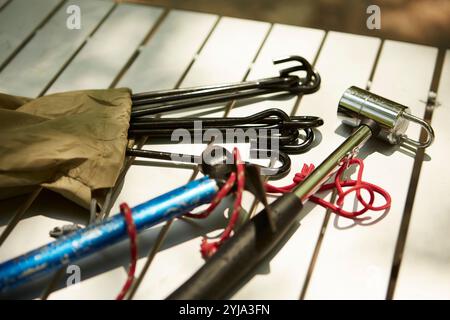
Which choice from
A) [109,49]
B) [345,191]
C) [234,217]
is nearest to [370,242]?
[345,191]

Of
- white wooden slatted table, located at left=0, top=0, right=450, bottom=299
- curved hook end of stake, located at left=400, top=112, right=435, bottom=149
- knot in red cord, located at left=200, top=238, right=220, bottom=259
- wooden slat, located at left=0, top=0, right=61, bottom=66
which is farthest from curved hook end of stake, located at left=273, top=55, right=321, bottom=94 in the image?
wooden slat, located at left=0, top=0, right=61, bottom=66

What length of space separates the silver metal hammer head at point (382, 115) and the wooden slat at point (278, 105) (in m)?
0.14

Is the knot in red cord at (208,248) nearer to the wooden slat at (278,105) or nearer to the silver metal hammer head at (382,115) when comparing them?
the wooden slat at (278,105)

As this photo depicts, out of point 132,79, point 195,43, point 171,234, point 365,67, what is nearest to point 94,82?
point 132,79

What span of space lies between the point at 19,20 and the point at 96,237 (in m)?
0.90

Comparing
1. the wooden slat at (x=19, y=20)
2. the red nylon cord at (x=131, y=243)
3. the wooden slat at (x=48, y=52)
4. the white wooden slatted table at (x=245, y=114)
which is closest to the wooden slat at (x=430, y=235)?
the white wooden slatted table at (x=245, y=114)

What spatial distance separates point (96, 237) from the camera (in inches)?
31.6

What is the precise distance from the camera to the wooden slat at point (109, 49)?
1271mm

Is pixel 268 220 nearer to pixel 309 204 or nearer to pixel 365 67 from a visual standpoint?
pixel 309 204

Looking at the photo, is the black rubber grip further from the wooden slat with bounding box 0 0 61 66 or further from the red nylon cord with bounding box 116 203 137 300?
the wooden slat with bounding box 0 0 61 66

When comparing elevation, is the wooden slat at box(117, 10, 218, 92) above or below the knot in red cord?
above

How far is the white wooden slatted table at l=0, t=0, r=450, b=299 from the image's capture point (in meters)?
0.85

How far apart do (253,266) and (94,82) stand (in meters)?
0.67

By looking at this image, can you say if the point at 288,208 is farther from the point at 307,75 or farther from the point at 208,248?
the point at 307,75
